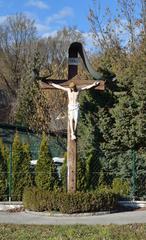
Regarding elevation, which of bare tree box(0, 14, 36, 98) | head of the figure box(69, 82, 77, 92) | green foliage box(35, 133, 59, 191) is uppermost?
bare tree box(0, 14, 36, 98)

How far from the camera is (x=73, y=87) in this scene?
12992mm

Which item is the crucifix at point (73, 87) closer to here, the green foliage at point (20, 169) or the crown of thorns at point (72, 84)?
the crown of thorns at point (72, 84)

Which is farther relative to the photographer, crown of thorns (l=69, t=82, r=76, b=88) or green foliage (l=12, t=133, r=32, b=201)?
green foliage (l=12, t=133, r=32, b=201)

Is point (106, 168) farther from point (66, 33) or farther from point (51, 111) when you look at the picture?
point (66, 33)

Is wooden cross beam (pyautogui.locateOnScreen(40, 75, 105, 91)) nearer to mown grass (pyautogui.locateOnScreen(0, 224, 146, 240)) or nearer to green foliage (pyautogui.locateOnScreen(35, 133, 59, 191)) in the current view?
green foliage (pyautogui.locateOnScreen(35, 133, 59, 191))

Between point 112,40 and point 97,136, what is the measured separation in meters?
4.29

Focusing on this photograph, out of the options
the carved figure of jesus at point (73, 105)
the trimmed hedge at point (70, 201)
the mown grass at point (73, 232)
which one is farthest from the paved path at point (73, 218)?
the carved figure of jesus at point (73, 105)

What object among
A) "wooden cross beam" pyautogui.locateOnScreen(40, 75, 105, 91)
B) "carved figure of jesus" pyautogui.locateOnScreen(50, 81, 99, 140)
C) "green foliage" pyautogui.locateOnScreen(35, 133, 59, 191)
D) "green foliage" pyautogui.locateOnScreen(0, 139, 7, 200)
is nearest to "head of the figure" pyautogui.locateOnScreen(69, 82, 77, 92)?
"carved figure of jesus" pyautogui.locateOnScreen(50, 81, 99, 140)

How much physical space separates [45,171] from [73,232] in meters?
5.71

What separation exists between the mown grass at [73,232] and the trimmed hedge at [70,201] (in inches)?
93.0

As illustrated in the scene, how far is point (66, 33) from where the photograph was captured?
46156 mm

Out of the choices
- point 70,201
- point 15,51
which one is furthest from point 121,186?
point 15,51

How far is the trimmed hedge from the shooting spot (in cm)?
1230

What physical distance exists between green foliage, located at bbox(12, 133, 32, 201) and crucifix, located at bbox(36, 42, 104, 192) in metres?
1.94
